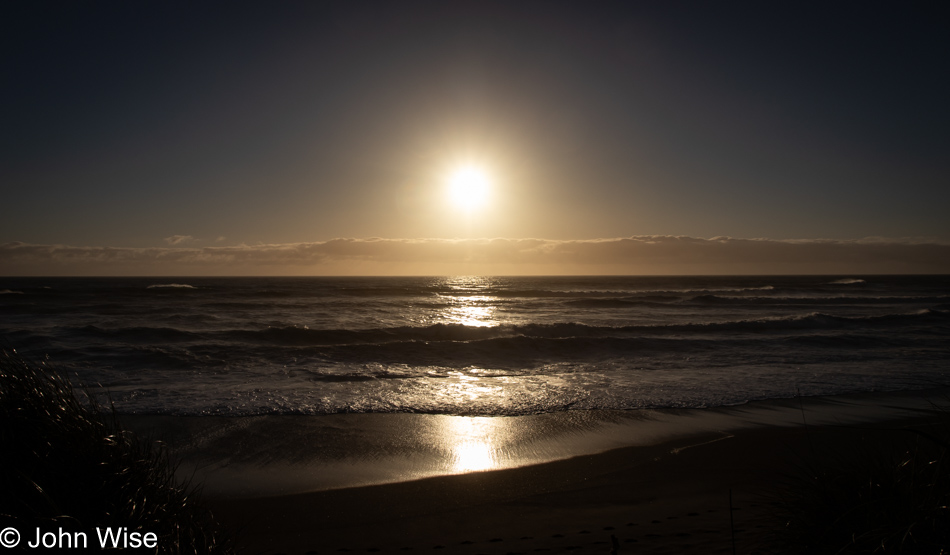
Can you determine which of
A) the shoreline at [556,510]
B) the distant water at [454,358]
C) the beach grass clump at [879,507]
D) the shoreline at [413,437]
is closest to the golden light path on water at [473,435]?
the shoreline at [413,437]

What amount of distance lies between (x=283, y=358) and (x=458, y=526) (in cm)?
1189

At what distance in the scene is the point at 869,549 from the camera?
2557mm

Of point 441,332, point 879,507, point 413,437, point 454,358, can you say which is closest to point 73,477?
point 879,507

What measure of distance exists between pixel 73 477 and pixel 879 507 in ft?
14.7

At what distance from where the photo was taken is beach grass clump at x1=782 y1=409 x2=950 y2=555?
248 centimetres

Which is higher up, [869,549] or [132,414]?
[869,549]

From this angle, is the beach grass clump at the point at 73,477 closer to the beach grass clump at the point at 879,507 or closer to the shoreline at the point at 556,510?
the shoreline at the point at 556,510

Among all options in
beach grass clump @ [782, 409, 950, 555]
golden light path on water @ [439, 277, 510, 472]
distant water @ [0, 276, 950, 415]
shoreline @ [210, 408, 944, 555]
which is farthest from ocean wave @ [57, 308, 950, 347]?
beach grass clump @ [782, 409, 950, 555]

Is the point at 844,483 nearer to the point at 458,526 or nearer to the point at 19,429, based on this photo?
the point at 458,526

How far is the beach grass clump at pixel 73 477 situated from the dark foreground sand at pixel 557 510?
1.66 meters

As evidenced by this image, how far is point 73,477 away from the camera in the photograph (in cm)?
262

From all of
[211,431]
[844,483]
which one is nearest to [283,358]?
[211,431]

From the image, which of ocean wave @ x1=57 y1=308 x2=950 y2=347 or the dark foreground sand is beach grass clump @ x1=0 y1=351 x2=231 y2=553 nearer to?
the dark foreground sand

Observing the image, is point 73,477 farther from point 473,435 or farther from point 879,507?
point 473,435
